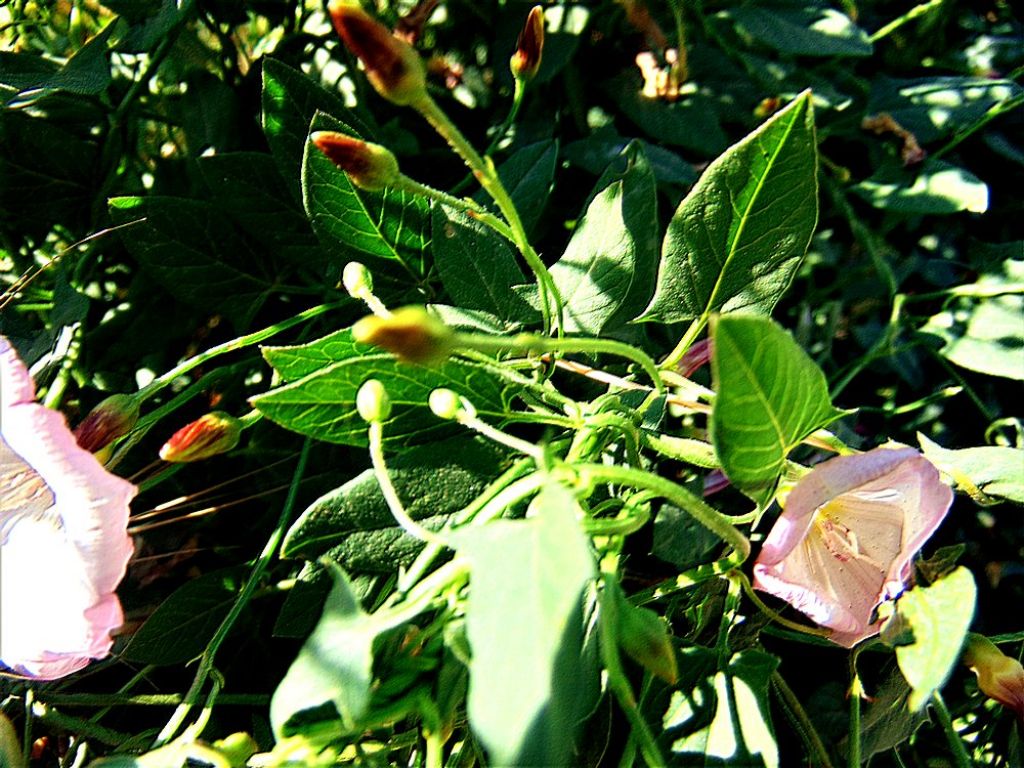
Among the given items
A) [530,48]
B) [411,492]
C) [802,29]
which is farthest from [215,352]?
[802,29]

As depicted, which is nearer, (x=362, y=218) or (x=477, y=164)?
(x=477, y=164)

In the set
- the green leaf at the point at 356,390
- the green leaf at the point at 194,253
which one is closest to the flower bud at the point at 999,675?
the green leaf at the point at 356,390

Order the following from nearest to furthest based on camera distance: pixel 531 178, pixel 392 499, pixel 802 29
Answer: pixel 392 499 → pixel 531 178 → pixel 802 29

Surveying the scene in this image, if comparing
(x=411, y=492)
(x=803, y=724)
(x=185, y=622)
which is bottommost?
(x=803, y=724)

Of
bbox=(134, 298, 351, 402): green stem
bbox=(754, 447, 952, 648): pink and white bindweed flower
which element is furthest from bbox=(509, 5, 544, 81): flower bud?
bbox=(754, 447, 952, 648): pink and white bindweed flower

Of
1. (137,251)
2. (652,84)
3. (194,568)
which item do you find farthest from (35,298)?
(652,84)

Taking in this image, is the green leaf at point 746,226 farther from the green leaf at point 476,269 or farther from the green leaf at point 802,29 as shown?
the green leaf at point 802,29

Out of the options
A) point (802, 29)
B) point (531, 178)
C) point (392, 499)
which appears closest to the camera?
point (392, 499)

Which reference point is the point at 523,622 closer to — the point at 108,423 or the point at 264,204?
the point at 108,423
